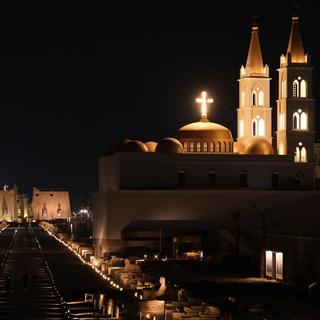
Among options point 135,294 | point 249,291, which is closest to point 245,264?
point 249,291

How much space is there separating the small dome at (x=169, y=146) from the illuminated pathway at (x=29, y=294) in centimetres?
974

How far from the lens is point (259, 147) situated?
63.3m

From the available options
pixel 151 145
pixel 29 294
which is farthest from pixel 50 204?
pixel 29 294

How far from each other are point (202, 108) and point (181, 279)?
25.9 m

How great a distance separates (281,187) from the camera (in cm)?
6291

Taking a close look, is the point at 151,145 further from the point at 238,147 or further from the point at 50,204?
the point at 50,204

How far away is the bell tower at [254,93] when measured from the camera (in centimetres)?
6556

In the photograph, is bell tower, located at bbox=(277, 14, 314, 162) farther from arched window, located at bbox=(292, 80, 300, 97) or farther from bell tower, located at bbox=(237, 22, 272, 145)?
bell tower, located at bbox=(237, 22, 272, 145)

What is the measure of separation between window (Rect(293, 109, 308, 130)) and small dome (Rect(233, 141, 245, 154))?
10.4 feet

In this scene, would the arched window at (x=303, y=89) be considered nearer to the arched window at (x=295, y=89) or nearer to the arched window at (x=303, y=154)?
the arched window at (x=295, y=89)

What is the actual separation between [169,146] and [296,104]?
8.13 m

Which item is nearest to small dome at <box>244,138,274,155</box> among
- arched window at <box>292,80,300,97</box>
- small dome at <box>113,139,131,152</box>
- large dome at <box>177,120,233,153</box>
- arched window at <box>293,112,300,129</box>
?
large dome at <box>177,120,233,153</box>

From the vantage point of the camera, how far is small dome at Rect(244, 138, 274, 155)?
6322cm

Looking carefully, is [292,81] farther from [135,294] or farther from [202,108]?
[135,294]
